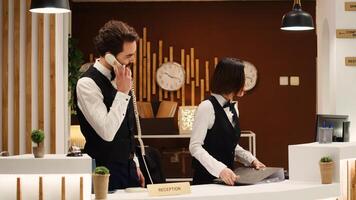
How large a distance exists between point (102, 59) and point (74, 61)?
4.86 meters

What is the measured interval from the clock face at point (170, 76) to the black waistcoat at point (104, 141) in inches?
254

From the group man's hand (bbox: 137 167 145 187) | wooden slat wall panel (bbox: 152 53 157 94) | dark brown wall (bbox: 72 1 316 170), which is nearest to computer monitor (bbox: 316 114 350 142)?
man's hand (bbox: 137 167 145 187)

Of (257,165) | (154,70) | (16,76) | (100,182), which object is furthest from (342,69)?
(154,70)

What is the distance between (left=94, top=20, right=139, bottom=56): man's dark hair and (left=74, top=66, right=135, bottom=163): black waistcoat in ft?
0.42

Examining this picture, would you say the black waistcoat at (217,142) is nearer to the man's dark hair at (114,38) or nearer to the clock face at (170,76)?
the man's dark hair at (114,38)

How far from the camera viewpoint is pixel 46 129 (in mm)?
5906

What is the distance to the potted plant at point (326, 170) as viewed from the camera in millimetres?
3479

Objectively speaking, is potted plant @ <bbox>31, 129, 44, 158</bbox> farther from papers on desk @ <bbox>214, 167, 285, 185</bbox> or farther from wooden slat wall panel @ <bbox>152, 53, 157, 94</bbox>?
wooden slat wall panel @ <bbox>152, 53, 157, 94</bbox>

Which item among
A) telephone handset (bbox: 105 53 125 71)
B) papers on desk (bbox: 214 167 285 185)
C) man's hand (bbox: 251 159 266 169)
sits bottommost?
papers on desk (bbox: 214 167 285 185)

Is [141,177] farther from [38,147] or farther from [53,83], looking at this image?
[53,83]

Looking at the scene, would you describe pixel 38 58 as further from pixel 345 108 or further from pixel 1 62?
pixel 345 108

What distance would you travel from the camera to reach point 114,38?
3.38 metres

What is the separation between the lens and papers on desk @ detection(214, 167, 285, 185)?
11.3 ft

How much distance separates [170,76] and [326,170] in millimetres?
6569
